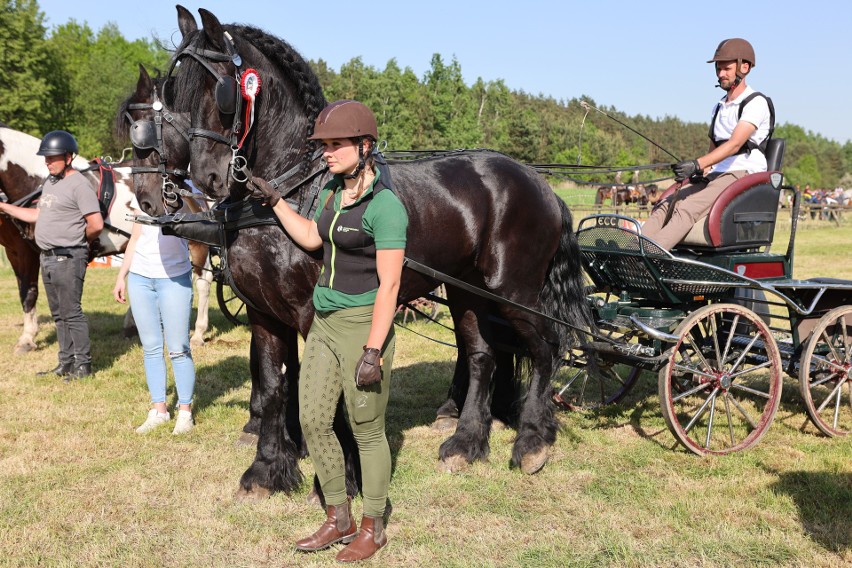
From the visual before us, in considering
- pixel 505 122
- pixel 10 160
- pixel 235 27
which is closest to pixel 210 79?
pixel 235 27

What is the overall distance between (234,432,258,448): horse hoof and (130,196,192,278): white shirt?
1256 millimetres

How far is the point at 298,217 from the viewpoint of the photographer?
3.48 m

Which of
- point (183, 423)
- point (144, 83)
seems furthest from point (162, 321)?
point (144, 83)

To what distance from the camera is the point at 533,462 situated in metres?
4.61

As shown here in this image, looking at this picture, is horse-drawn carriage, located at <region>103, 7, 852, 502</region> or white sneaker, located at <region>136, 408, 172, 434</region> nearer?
horse-drawn carriage, located at <region>103, 7, 852, 502</region>

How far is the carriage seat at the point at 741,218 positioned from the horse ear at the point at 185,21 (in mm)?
3512

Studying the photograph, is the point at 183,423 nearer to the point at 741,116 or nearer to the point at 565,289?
the point at 565,289

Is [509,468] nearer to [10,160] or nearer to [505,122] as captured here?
[10,160]

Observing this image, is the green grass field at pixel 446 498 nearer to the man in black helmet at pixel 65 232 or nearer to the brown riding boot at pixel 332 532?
the brown riding boot at pixel 332 532

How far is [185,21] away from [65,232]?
3508 mm

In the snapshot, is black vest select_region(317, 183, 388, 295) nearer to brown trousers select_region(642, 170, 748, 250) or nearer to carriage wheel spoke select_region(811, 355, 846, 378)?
brown trousers select_region(642, 170, 748, 250)

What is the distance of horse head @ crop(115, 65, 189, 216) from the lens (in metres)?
3.92

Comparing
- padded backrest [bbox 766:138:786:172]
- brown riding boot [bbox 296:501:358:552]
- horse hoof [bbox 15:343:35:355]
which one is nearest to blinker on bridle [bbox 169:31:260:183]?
brown riding boot [bbox 296:501:358:552]

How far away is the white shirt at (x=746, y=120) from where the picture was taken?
4.94 m
